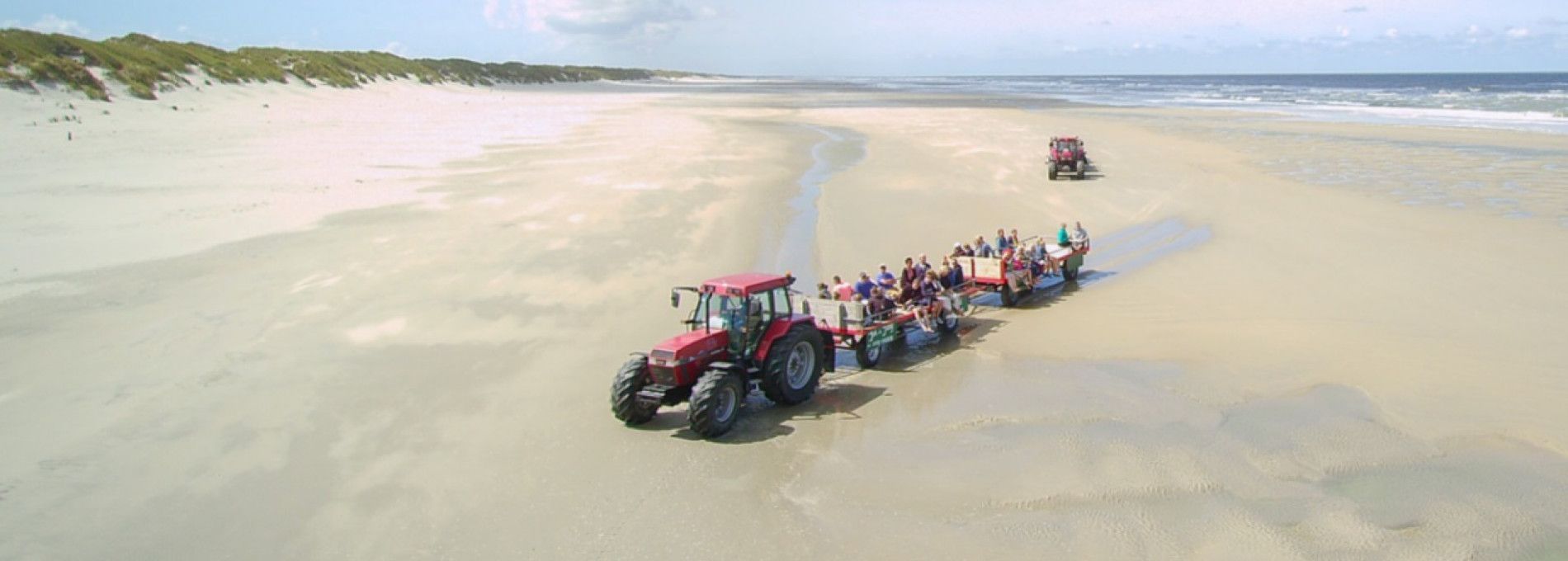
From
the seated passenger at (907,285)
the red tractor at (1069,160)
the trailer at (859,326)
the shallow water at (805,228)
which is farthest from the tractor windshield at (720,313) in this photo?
the red tractor at (1069,160)

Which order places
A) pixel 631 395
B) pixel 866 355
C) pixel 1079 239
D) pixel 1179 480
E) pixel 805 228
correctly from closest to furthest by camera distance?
pixel 1179 480, pixel 631 395, pixel 866 355, pixel 1079 239, pixel 805 228

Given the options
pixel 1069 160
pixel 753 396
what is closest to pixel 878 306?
pixel 753 396

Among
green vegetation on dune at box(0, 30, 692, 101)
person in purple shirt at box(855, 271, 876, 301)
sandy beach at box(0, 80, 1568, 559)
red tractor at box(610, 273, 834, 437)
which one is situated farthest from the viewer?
green vegetation on dune at box(0, 30, 692, 101)

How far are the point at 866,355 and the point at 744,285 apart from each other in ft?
8.08

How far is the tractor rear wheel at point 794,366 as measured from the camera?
33.9 feet

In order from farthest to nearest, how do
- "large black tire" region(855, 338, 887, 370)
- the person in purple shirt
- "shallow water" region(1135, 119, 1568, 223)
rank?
"shallow water" region(1135, 119, 1568, 223) < the person in purple shirt < "large black tire" region(855, 338, 887, 370)

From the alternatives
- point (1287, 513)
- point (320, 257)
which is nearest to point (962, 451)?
point (1287, 513)

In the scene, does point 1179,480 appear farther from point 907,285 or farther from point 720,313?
point 907,285

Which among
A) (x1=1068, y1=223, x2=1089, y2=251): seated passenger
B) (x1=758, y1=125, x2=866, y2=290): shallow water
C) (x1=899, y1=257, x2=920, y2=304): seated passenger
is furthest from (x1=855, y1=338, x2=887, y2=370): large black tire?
(x1=1068, y1=223, x2=1089, y2=251): seated passenger

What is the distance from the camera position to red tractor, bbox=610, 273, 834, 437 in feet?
32.0

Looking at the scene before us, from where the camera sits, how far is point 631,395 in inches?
387

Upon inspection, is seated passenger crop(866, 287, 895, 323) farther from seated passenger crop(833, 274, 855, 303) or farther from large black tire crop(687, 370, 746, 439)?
large black tire crop(687, 370, 746, 439)

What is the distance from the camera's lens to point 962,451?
9289 millimetres

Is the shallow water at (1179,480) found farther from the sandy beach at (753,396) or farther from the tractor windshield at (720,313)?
the tractor windshield at (720,313)
